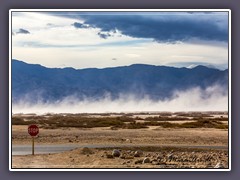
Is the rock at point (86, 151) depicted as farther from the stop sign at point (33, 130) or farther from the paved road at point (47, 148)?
the stop sign at point (33, 130)

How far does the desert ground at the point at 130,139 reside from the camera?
14.9 m

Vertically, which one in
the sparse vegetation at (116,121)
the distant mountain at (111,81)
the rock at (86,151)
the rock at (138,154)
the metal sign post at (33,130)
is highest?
the distant mountain at (111,81)

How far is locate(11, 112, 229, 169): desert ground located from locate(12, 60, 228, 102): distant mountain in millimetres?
335

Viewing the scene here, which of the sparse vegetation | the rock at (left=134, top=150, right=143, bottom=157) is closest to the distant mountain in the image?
the sparse vegetation

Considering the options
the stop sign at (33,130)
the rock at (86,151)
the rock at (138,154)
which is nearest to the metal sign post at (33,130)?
the stop sign at (33,130)

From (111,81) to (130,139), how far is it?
0.92 meters

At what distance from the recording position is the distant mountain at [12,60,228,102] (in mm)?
14969

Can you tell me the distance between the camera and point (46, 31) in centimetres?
1505

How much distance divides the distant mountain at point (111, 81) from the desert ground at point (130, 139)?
1.10 ft

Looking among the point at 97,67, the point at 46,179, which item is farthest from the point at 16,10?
the point at 46,179

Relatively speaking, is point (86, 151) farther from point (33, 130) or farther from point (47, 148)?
point (33, 130)

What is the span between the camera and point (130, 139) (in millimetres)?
14984

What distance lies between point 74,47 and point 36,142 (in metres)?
1.55
